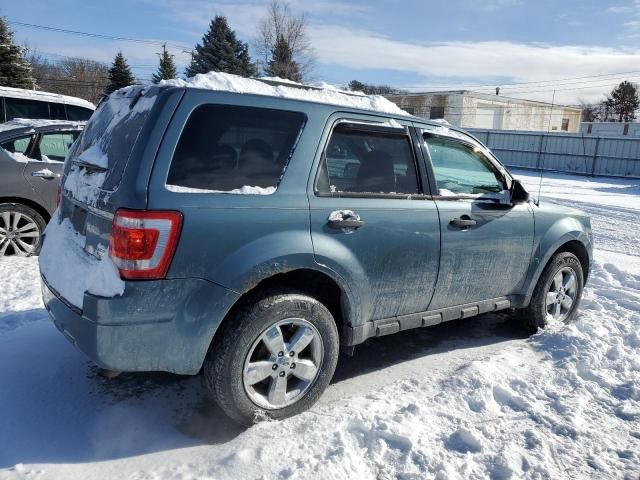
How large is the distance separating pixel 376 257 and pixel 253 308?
2.85 ft

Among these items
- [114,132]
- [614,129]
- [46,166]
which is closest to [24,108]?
[46,166]

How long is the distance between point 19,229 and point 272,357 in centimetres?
453

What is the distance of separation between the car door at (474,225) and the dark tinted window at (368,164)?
0.24 m

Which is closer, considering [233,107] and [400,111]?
[233,107]

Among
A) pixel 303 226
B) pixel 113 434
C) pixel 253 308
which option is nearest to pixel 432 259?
pixel 303 226

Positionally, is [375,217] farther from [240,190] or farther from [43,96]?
[43,96]

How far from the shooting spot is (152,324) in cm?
247

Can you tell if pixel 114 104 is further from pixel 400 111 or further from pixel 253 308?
pixel 400 111

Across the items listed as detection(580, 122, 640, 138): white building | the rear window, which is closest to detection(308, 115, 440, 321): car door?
the rear window

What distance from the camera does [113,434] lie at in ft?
9.18

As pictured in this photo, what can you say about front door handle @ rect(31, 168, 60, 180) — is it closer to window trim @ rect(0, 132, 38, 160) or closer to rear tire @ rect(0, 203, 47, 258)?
window trim @ rect(0, 132, 38, 160)

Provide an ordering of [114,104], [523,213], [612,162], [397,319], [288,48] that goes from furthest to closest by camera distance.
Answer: [288,48], [612,162], [523,213], [397,319], [114,104]

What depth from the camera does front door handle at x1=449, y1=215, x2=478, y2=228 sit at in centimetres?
354

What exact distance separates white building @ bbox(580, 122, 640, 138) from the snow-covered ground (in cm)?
3563
